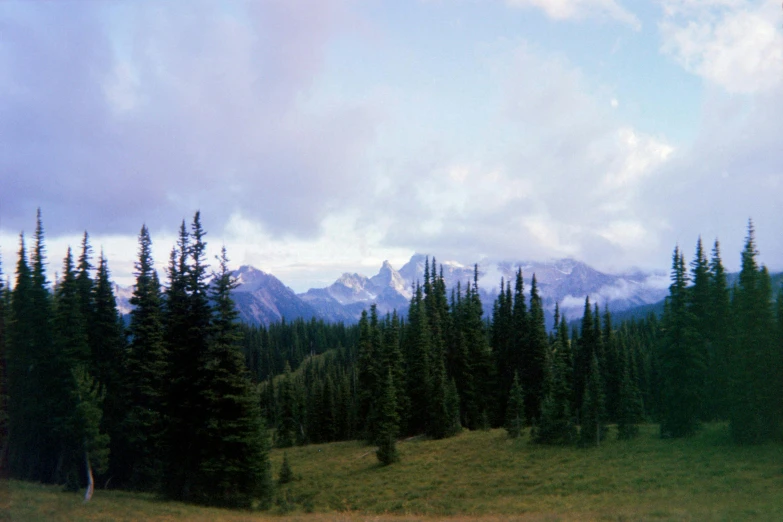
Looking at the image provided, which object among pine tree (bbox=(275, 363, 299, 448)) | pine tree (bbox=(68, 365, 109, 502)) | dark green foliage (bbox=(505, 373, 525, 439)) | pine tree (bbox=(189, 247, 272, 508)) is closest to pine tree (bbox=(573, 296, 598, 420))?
dark green foliage (bbox=(505, 373, 525, 439))

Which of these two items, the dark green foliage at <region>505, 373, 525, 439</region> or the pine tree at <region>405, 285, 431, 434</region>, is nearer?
the dark green foliage at <region>505, 373, 525, 439</region>

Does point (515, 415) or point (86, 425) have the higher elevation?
point (86, 425)

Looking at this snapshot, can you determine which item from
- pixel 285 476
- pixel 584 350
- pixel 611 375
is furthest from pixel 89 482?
pixel 584 350

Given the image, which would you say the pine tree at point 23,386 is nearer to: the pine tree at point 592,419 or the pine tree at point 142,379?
the pine tree at point 142,379

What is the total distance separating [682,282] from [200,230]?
41.1 metres

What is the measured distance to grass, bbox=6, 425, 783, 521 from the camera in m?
22.4

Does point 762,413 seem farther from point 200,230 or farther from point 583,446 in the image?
point 200,230

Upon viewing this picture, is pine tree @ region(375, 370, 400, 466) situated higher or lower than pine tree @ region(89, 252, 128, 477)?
lower

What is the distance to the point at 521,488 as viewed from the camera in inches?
1275

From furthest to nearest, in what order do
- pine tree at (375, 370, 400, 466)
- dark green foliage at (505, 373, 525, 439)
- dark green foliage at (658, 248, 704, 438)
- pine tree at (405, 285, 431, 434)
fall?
pine tree at (405, 285, 431, 434)
dark green foliage at (505, 373, 525, 439)
pine tree at (375, 370, 400, 466)
dark green foliage at (658, 248, 704, 438)

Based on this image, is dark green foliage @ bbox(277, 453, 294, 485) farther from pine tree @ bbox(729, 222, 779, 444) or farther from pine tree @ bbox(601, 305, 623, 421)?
pine tree @ bbox(601, 305, 623, 421)

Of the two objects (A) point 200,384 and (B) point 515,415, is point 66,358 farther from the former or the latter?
(B) point 515,415

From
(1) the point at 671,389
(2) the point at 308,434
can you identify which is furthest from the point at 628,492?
(2) the point at 308,434

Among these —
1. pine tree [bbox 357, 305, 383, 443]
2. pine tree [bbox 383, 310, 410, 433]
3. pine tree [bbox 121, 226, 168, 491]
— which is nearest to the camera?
pine tree [bbox 121, 226, 168, 491]
